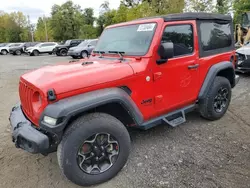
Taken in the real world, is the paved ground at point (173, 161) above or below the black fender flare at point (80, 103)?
below

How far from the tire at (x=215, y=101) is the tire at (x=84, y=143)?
195 cm

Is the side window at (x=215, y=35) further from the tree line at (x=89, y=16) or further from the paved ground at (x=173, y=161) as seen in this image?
the tree line at (x=89, y=16)

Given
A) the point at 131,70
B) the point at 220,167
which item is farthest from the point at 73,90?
the point at 220,167

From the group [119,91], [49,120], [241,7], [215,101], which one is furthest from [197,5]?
[49,120]

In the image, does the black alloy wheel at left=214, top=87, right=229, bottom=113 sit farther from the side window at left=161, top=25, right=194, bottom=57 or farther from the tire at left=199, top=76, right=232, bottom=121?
the side window at left=161, top=25, right=194, bottom=57

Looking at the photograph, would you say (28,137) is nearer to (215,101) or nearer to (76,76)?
(76,76)

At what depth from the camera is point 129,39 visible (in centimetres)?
375

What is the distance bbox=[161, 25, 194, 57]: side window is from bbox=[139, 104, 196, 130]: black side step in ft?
3.00

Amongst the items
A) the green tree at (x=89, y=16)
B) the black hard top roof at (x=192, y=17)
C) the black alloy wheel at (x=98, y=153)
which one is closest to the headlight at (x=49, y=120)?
the black alloy wheel at (x=98, y=153)

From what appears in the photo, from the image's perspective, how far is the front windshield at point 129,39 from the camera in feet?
11.5

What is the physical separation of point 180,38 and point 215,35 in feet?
3.24

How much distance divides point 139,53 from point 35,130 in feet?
5.54

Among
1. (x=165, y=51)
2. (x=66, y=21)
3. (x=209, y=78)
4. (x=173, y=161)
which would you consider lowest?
(x=173, y=161)

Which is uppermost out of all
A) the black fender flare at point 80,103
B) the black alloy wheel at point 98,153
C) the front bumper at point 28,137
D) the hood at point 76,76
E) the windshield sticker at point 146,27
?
the windshield sticker at point 146,27
